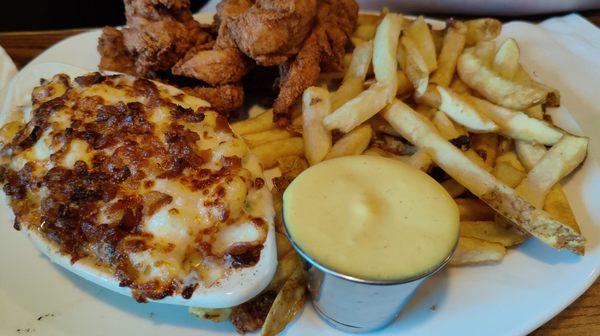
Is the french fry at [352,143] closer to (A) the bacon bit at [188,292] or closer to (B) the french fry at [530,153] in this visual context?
(B) the french fry at [530,153]

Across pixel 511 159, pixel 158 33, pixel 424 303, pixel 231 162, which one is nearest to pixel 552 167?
pixel 511 159

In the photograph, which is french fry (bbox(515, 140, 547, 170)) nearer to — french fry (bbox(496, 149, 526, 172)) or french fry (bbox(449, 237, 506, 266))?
french fry (bbox(496, 149, 526, 172))

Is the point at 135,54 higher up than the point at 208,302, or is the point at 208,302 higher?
the point at 135,54

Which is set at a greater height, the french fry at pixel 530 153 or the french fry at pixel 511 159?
the french fry at pixel 530 153

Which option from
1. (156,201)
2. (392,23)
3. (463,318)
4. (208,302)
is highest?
(392,23)

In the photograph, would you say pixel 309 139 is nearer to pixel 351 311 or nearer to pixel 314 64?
pixel 314 64

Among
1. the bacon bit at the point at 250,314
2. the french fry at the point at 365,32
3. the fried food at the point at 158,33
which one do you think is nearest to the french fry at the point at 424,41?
the french fry at the point at 365,32

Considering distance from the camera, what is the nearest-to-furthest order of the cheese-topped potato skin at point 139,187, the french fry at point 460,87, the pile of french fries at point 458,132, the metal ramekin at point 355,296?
the metal ramekin at point 355,296
the cheese-topped potato skin at point 139,187
the pile of french fries at point 458,132
the french fry at point 460,87

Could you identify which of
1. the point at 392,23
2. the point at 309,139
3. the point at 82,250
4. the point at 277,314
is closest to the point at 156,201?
the point at 82,250
